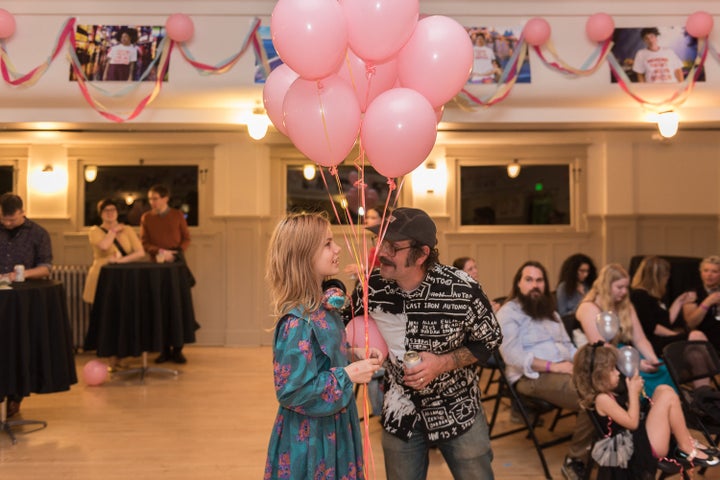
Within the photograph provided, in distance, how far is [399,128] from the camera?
232cm

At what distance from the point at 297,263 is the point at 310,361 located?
0.99 feet

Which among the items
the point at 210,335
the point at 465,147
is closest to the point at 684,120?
the point at 465,147

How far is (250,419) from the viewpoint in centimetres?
518

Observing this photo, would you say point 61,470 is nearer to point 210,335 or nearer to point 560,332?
point 560,332

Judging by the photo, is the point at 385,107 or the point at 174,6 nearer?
the point at 385,107

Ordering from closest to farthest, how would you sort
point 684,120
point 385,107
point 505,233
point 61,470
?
1. point 385,107
2. point 61,470
3. point 684,120
4. point 505,233

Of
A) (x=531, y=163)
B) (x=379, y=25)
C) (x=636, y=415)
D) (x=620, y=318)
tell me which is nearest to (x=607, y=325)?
(x=620, y=318)

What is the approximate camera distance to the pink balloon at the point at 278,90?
2682mm

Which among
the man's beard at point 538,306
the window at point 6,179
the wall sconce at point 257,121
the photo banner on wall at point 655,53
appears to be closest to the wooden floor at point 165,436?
the man's beard at point 538,306

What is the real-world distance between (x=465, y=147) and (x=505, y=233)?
1.20 metres

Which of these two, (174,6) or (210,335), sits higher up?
(174,6)

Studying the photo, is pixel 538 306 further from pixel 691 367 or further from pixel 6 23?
pixel 6 23

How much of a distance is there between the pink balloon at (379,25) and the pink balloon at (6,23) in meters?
4.37

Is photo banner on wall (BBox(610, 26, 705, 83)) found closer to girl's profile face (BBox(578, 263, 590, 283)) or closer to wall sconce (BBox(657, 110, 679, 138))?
wall sconce (BBox(657, 110, 679, 138))
